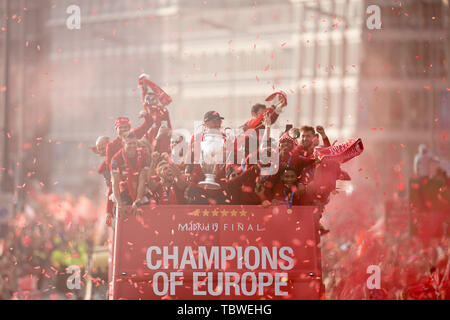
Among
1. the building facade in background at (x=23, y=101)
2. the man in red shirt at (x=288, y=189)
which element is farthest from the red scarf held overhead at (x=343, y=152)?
the building facade in background at (x=23, y=101)

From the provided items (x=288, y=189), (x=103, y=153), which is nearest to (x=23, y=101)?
(x=103, y=153)

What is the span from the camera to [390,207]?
3.97 metres

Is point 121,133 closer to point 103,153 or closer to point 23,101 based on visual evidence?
point 103,153

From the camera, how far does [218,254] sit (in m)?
3.04

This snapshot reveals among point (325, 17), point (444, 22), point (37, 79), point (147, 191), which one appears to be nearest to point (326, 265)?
point (147, 191)

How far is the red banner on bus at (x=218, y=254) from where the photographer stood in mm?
2930

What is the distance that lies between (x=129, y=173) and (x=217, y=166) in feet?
1.67

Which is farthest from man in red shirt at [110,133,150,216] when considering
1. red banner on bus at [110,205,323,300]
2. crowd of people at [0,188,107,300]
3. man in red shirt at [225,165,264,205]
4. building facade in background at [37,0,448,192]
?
crowd of people at [0,188,107,300]

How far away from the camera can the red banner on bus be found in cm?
293

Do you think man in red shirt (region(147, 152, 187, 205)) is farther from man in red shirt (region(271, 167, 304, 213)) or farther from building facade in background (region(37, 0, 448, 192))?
man in red shirt (region(271, 167, 304, 213))

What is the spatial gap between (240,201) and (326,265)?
0.94 m
